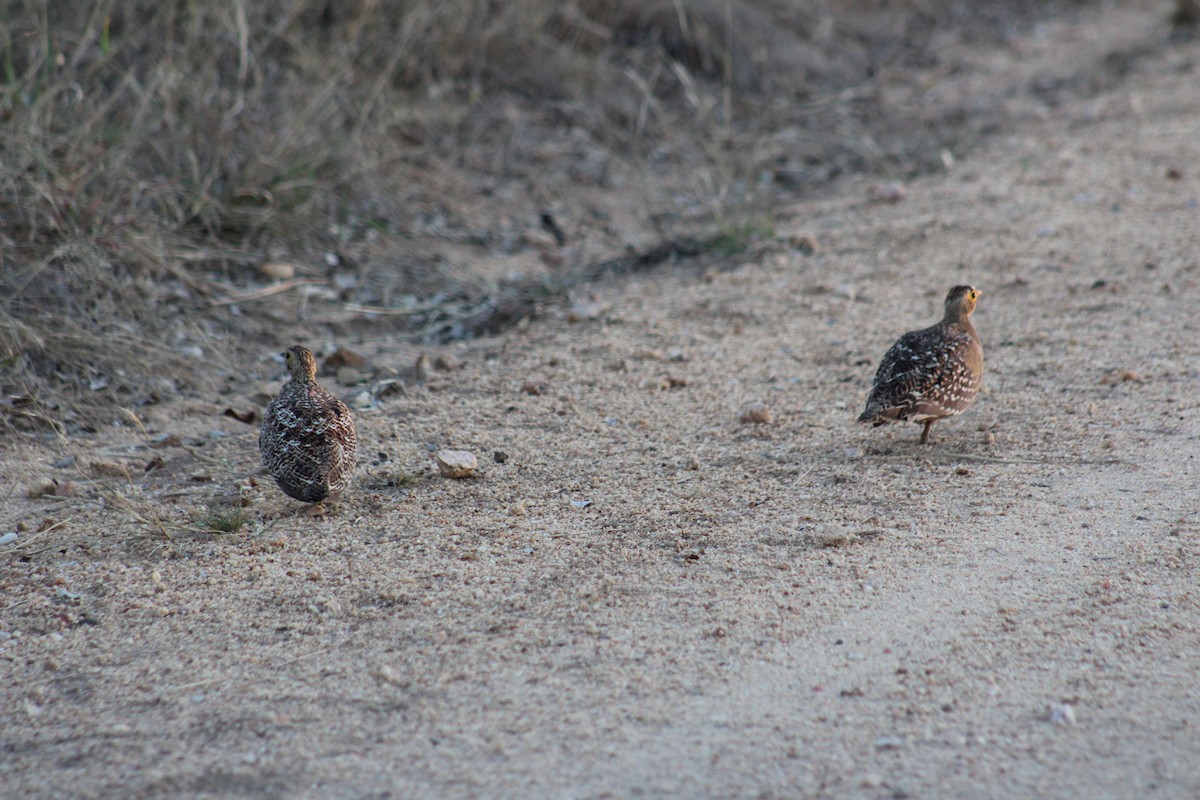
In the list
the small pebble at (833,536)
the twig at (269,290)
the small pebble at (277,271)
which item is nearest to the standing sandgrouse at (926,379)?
the small pebble at (833,536)

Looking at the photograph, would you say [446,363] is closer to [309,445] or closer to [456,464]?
[456,464]

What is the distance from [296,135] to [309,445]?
13.6 feet

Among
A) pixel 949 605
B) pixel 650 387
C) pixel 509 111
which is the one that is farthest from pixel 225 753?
pixel 509 111

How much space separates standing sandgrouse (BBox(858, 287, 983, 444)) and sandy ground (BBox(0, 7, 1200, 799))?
0.75 ft

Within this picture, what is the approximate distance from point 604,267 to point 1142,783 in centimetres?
584

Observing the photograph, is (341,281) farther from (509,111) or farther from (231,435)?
(509,111)

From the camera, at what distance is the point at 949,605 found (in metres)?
4.07

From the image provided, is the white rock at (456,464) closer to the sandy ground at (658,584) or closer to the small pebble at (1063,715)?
the sandy ground at (658,584)

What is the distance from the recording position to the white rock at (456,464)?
17.0 feet

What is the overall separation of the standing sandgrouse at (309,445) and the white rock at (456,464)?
1.45ft

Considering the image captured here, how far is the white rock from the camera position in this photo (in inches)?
204

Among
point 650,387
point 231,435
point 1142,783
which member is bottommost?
point 231,435

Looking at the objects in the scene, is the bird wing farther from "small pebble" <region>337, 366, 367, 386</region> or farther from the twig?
the twig

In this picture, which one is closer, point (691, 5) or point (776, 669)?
point (776, 669)
